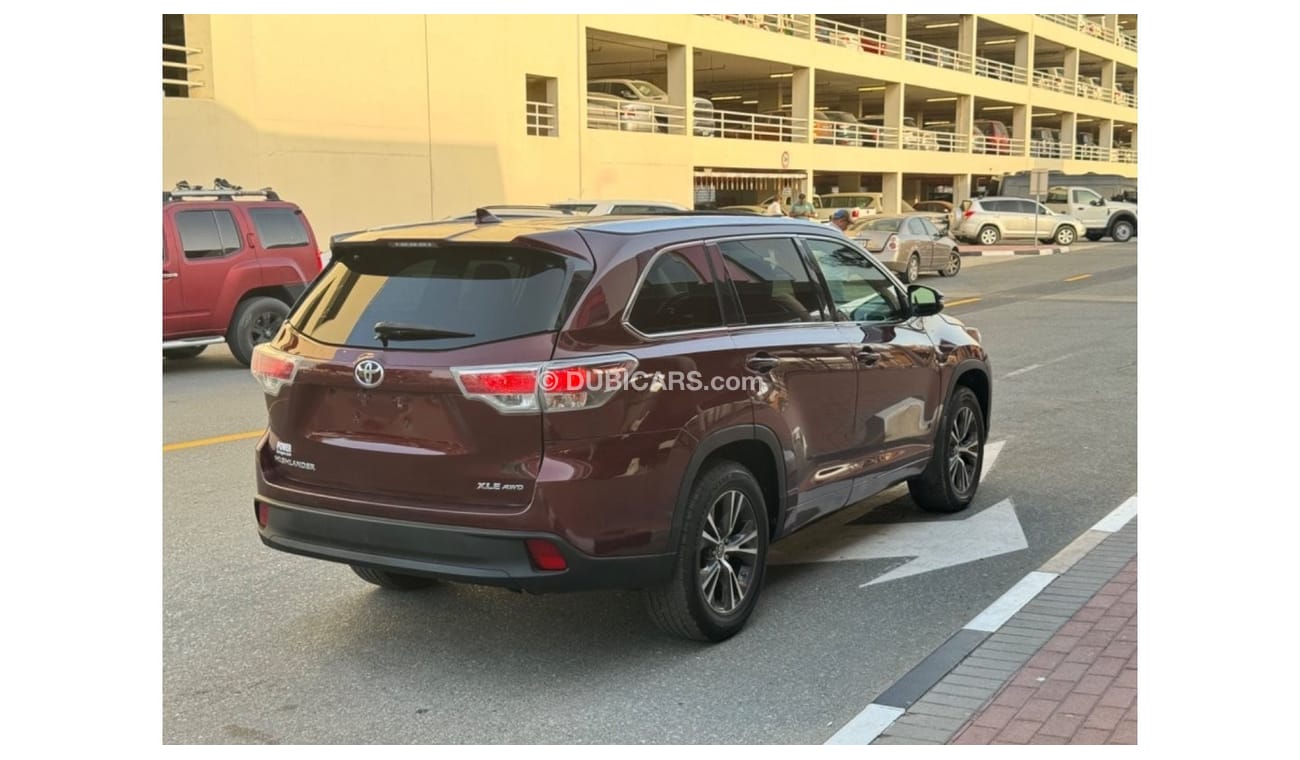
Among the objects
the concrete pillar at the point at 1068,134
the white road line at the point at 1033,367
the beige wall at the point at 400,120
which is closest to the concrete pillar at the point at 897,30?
the beige wall at the point at 400,120

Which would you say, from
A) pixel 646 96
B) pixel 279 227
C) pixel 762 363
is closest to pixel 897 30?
pixel 646 96

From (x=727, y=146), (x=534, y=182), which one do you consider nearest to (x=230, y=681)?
(x=534, y=182)

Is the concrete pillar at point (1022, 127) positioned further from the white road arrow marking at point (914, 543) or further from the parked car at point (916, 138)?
the white road arrow marking at point (914, 543)

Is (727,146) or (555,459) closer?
(555,459)

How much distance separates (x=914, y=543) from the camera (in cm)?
620

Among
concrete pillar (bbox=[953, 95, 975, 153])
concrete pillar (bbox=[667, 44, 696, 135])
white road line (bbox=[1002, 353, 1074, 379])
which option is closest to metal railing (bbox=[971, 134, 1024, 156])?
concrete pillar (bbox=[953, 95, 975, 153])

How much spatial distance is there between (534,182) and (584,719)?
22.4 m

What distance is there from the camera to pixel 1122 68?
63.2 m

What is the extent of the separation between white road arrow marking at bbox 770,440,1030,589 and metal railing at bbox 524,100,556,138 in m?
20.7

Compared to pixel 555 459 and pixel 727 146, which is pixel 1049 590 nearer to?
pixel 555 459

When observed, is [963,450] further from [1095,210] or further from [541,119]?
[1095,210]

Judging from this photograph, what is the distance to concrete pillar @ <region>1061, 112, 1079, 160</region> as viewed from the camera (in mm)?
55375

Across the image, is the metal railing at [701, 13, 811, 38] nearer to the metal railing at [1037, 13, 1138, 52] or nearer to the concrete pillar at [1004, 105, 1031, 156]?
the concrete pillar at [1004, 105, 1031, 156]

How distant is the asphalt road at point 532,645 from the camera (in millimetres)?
4051
